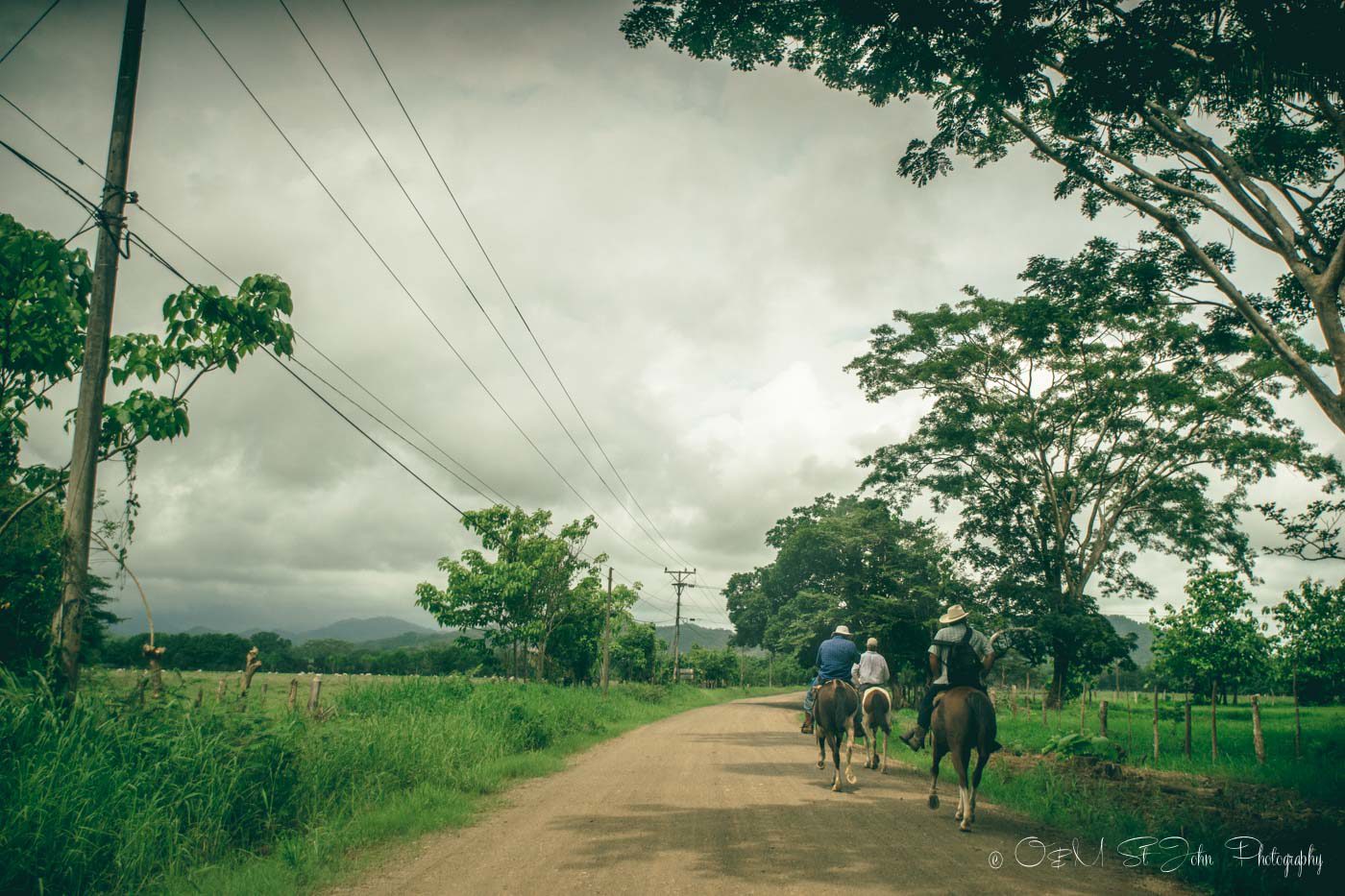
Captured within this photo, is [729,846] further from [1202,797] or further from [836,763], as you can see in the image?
[1202,797]

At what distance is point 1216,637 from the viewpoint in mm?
31969

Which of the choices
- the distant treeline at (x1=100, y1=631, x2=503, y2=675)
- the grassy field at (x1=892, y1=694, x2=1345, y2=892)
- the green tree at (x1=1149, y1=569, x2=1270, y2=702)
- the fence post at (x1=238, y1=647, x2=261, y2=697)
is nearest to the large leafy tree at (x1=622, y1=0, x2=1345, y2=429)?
the grassy field at (x1=892, y1=694, x2=1345, y2=892)

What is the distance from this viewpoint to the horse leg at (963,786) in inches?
286

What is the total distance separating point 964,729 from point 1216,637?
106ft

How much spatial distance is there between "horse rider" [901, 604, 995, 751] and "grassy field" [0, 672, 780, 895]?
5467mm

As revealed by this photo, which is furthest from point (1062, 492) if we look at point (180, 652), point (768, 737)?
point (180, 652)

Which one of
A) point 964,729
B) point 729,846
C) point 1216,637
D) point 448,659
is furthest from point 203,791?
point 448,659

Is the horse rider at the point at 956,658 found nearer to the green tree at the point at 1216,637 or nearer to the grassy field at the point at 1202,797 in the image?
the grassy field at the point at 1202,797

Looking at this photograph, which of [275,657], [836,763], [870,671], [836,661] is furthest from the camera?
[275,657]

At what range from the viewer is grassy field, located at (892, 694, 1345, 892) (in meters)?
6.02

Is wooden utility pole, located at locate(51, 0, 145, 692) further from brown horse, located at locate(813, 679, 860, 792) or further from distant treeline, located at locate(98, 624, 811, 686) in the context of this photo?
brown horse, located at locate(813, 679, 860, 792)

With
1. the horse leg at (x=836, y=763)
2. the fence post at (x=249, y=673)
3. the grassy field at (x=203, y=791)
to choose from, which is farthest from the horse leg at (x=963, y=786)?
the fence post at (x=249, y=673)

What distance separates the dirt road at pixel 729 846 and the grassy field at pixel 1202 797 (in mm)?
535

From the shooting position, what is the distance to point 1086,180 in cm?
1218
